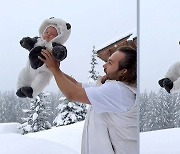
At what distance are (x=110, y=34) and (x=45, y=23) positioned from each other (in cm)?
20

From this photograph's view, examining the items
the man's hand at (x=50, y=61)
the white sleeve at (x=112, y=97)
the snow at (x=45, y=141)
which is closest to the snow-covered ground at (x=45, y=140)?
the snow at (x=45, y=141)

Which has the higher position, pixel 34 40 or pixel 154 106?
pixel 34 40

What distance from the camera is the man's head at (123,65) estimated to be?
0.84m

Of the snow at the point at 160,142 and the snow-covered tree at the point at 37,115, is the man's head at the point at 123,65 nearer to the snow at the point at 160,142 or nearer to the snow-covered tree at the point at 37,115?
the snow at the point at 160,142

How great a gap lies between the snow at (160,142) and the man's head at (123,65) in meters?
0.15

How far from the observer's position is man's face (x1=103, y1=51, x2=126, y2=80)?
0.85 meters

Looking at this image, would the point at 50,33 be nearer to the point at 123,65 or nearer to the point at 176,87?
the point at 123,65

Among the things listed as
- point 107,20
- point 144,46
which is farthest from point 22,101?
point 144,46

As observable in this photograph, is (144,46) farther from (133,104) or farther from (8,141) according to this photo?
(8,141)

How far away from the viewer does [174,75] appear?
0.84 metres

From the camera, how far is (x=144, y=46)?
0.77 meters

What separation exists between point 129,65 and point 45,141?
0.38m

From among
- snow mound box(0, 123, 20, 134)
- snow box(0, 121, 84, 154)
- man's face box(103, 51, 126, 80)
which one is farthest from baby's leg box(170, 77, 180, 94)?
snow mound box(0, 123, 20, 134)

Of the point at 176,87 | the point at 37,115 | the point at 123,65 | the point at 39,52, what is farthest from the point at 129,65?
the point at 37,115
